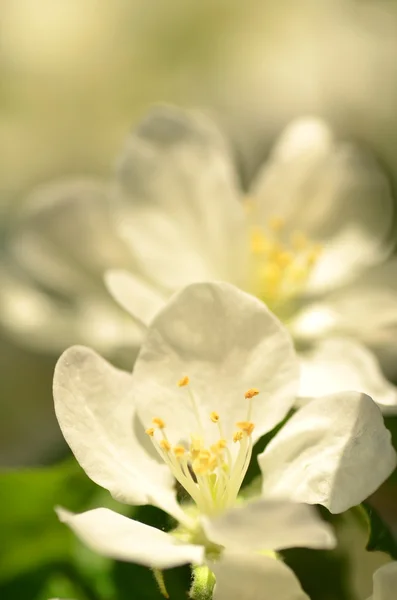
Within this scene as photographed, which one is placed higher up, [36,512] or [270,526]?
[270,526]

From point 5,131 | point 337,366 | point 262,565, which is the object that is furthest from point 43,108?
point 262,565

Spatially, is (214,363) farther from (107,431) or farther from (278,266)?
(278,266)

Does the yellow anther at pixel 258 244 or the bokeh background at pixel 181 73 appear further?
the bokeh background at pixel 181 73

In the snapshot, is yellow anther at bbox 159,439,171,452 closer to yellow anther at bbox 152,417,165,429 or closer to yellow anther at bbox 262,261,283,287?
yellow anther at bbox 152,417,165,429

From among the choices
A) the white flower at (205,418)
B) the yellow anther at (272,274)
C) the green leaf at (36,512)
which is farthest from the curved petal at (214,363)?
the yellow anther at (272,274)

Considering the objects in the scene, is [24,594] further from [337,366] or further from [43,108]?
[43,108]

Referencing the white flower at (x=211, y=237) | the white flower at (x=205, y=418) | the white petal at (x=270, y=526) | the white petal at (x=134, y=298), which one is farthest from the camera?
the white flower at (x=211, y=237)

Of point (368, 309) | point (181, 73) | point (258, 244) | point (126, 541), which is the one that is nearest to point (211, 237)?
point (258, 244)

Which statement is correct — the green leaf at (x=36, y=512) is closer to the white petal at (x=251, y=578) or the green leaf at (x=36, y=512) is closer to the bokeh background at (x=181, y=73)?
the white petal at (x=251, y=578)
